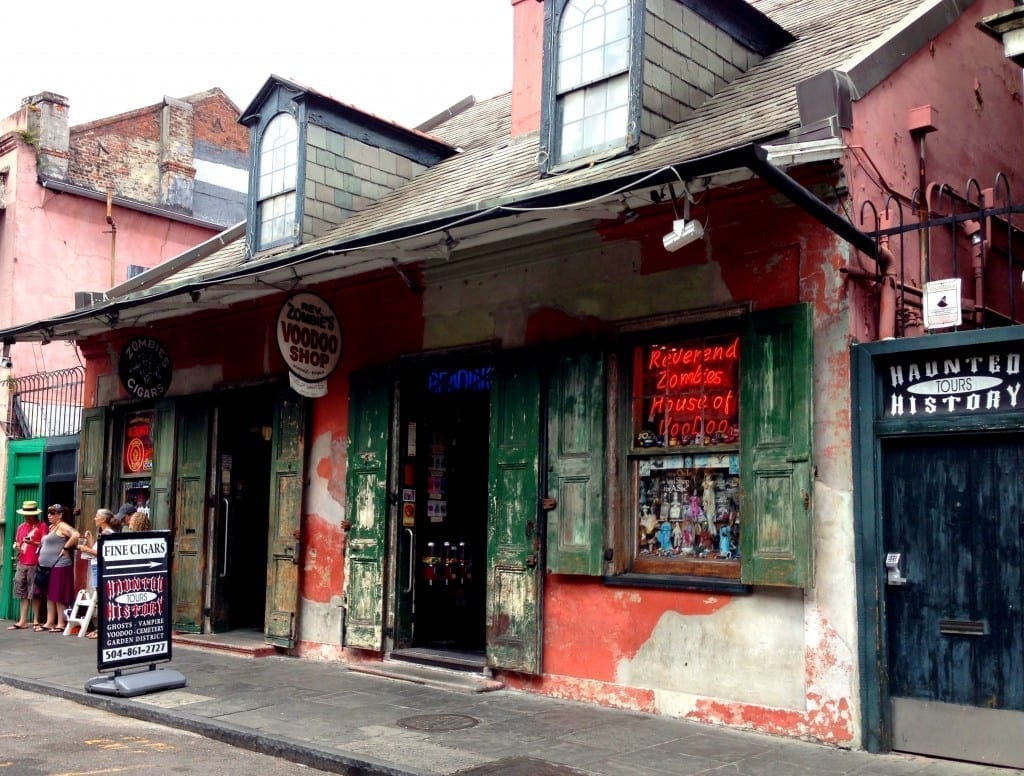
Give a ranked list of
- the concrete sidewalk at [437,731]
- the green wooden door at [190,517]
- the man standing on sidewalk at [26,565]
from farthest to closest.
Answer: the man standing on sidewalk at [26,565] < the green wooden door at [190,517] < the concrete sidewalk at [437,731]

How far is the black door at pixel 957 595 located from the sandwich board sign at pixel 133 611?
6385 millimetres

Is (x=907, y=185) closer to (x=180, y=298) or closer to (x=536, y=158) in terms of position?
(x=536, y=158)

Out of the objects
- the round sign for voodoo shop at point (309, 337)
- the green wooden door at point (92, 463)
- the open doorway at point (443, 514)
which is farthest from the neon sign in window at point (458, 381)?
the green wooden door at point (92, 463)

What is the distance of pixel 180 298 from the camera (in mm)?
10938

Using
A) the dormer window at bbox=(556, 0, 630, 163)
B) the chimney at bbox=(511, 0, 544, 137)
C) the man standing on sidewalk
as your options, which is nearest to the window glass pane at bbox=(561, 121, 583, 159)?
the dormer window at bbox=(556, 0, 630, 163)

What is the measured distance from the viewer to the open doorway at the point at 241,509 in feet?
41.9

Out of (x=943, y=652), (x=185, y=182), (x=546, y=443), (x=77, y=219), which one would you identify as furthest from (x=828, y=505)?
(x=185, y=182)

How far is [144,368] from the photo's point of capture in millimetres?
13109

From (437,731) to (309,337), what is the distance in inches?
179

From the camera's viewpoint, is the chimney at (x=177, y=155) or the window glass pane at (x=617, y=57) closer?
the window glass pane at (x=617, y=57)

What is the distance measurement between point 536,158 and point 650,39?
1.88 meters

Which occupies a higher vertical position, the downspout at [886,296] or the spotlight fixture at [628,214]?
the spotlight fixture at [628,214]

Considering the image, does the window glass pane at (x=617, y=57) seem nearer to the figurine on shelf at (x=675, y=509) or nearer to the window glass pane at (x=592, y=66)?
the window glass pane at (x=592, y=66)

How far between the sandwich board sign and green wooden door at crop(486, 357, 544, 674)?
9.97ft
